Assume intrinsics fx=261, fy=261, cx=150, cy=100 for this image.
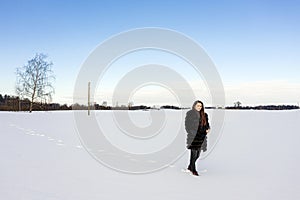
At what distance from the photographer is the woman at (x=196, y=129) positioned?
6191 mm

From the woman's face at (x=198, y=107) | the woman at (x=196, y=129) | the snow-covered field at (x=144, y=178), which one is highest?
the woman's face at (x=198, y=107)

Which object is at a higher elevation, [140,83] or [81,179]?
[140,83]

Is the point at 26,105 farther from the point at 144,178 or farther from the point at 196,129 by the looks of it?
the point at 196,129

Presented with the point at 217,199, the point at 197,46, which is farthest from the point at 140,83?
the point at 217,199

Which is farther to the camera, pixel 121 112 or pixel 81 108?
pixel 81 108

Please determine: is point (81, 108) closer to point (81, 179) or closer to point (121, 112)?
point (121, 112)

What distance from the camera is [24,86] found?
3834 cm

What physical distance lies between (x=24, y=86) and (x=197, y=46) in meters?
35.9

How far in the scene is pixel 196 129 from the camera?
20.2 feet

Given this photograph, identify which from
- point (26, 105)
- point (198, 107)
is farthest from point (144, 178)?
point (26, 105)

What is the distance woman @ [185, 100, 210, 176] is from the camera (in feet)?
20.3

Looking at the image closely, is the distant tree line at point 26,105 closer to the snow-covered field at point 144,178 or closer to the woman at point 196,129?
the snow-covered field at point 144,178

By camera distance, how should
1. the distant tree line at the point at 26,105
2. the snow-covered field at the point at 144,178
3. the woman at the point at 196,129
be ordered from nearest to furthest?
the snow-covered field at the point at 144,178 < the woman at the point at 196,129 < the distant tree line at the point at 26,105

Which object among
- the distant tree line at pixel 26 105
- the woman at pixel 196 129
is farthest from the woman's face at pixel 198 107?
the distant tree line at pixel 26 105
